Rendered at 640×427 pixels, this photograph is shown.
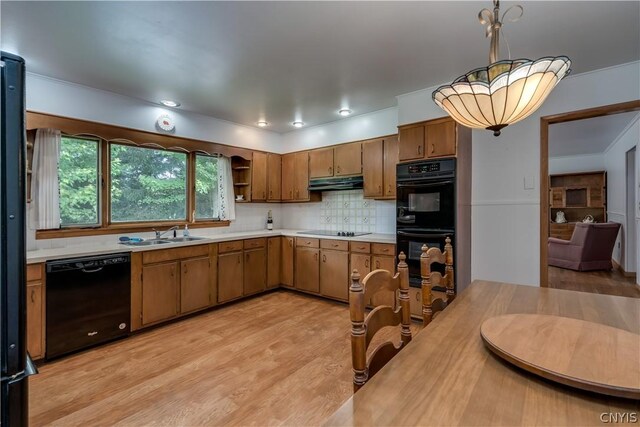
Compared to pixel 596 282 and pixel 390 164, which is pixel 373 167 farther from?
pixel 596 282

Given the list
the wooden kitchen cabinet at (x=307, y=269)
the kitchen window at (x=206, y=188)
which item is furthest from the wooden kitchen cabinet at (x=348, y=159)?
the kitchen window at (x=206, y=188)

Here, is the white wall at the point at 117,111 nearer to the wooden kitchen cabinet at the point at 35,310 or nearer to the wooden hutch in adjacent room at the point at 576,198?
the wooden kitchen cabinet at the point at 35,310

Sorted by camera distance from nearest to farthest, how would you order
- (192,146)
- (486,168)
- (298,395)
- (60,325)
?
(298,395), (60,325), (486,168), (192,146)

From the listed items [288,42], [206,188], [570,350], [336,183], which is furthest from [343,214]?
[570,350]

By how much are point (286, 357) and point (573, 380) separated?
83.9 inches

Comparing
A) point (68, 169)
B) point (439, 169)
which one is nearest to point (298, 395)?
point (439, 169)

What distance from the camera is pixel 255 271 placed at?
4156 mm

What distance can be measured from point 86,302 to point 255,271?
188 centimetres

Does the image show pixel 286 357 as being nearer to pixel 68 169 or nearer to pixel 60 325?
pixel 60 325

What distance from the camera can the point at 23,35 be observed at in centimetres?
214

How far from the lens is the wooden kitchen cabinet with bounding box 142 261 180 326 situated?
10.1 ft

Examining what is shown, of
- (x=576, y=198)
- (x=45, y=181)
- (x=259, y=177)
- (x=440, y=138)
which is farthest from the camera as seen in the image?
(x=576, y=198)

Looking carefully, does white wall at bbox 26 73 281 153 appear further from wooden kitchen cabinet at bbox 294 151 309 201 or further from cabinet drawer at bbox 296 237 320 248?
cabinet drawer at bbox 296 237 320 248

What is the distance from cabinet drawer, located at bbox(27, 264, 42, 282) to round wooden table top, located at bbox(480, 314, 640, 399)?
3142 mm
